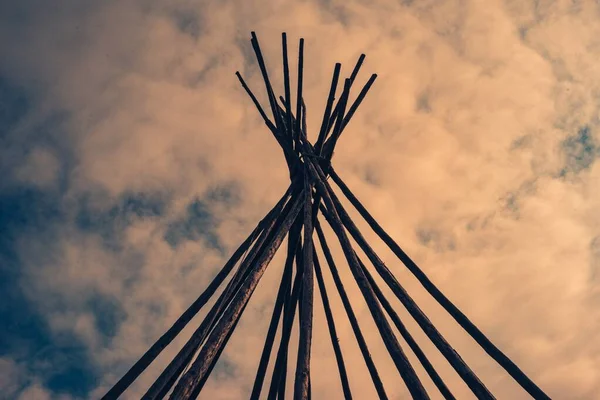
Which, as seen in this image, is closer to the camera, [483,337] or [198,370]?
[198,370]

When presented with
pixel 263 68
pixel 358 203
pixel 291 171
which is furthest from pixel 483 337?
pixel 263 68

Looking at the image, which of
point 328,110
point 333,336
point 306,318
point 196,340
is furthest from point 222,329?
point 328,110

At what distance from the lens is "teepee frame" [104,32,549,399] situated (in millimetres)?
3686

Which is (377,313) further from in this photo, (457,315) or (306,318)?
(457,315)

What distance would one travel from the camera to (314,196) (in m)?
6.00

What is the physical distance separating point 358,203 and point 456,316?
6.46 feet

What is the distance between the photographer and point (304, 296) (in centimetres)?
427

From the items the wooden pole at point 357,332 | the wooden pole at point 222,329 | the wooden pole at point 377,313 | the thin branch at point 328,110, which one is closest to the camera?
the wooden pole at point 222,329

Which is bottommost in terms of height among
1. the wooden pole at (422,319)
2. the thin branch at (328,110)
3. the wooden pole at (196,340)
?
the wooden pole at (196,340)

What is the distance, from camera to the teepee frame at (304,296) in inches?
145

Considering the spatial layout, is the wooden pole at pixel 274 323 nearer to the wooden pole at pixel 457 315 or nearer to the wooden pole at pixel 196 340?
the wooden pole at pixel 196 340

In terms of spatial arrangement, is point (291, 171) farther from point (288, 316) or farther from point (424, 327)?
point (424, 327)

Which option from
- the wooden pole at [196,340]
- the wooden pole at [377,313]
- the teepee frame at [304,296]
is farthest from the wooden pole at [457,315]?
the wooden pole at [196,340]

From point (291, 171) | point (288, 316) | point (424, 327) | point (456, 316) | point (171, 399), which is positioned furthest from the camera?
point (291, 171)
